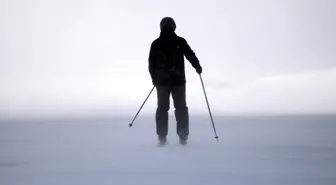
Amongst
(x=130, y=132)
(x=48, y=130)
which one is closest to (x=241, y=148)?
(x=130, y=132)

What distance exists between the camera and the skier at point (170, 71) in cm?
635

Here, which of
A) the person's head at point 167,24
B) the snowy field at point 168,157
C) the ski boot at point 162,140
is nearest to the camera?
the snowy field at point 168,157

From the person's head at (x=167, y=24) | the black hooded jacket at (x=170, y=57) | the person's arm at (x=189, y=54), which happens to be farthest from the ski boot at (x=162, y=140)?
the person's head at (x=167, y=24)

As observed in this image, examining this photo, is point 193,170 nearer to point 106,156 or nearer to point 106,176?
point 106,176

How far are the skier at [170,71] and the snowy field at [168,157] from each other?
1.23ft

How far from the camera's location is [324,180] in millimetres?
3809

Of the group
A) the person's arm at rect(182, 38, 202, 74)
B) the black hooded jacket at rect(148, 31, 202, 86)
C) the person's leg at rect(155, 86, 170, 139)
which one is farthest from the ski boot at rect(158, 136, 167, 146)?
the person's arm at rect(182, 38, 202, 74)

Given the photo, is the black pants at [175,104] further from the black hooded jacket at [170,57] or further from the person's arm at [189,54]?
the person's arm at [189,54]

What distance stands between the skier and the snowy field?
374mm

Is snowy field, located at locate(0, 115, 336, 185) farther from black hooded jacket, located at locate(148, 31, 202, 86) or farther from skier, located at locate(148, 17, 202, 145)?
black hooded jacket, located at locate(148, 31, 202, 86)

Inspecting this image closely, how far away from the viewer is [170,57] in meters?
6.40

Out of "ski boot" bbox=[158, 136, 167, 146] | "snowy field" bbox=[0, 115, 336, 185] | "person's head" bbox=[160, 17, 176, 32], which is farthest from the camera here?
"person's head" bbox=[160, 17, 176, 32]

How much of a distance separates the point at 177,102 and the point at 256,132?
6.03ft

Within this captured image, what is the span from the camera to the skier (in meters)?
6.35
